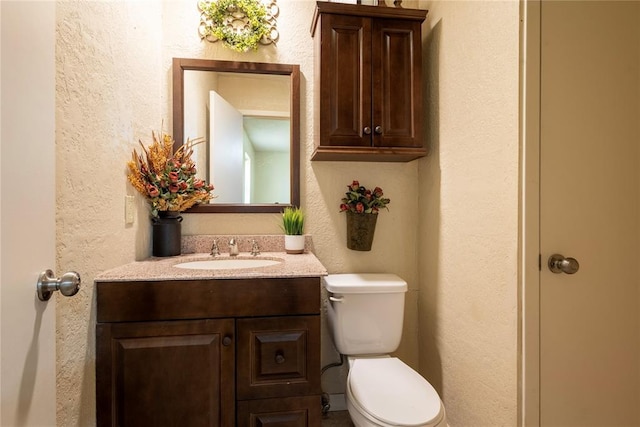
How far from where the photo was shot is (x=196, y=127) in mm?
1734

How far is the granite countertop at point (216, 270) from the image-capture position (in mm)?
1146

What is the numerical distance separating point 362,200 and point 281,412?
107 centimetres

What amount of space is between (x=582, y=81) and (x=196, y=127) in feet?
5.59

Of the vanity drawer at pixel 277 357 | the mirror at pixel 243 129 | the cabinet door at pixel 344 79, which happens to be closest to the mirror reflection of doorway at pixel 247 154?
the mirror at pixel 243 129

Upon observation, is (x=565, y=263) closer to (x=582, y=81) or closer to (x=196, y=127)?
(x=582, y=81)

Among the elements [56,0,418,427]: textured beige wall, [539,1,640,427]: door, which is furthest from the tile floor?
[539,1,640,427]: door

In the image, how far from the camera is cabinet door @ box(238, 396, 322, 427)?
3.86ft

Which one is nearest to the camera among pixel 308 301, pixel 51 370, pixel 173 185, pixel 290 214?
pixel 51 370

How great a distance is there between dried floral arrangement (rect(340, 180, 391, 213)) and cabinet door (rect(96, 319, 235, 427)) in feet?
2.91

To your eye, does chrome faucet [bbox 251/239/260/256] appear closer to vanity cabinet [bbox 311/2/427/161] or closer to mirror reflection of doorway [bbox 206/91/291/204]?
mirror reflection of doorway [bbox 206/91/291/204]

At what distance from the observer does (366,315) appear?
156 centimetres

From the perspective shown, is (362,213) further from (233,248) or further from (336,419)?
(336,419)

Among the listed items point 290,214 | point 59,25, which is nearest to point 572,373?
point 290,214

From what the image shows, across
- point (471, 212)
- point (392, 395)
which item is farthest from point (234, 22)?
point (392, 395)
